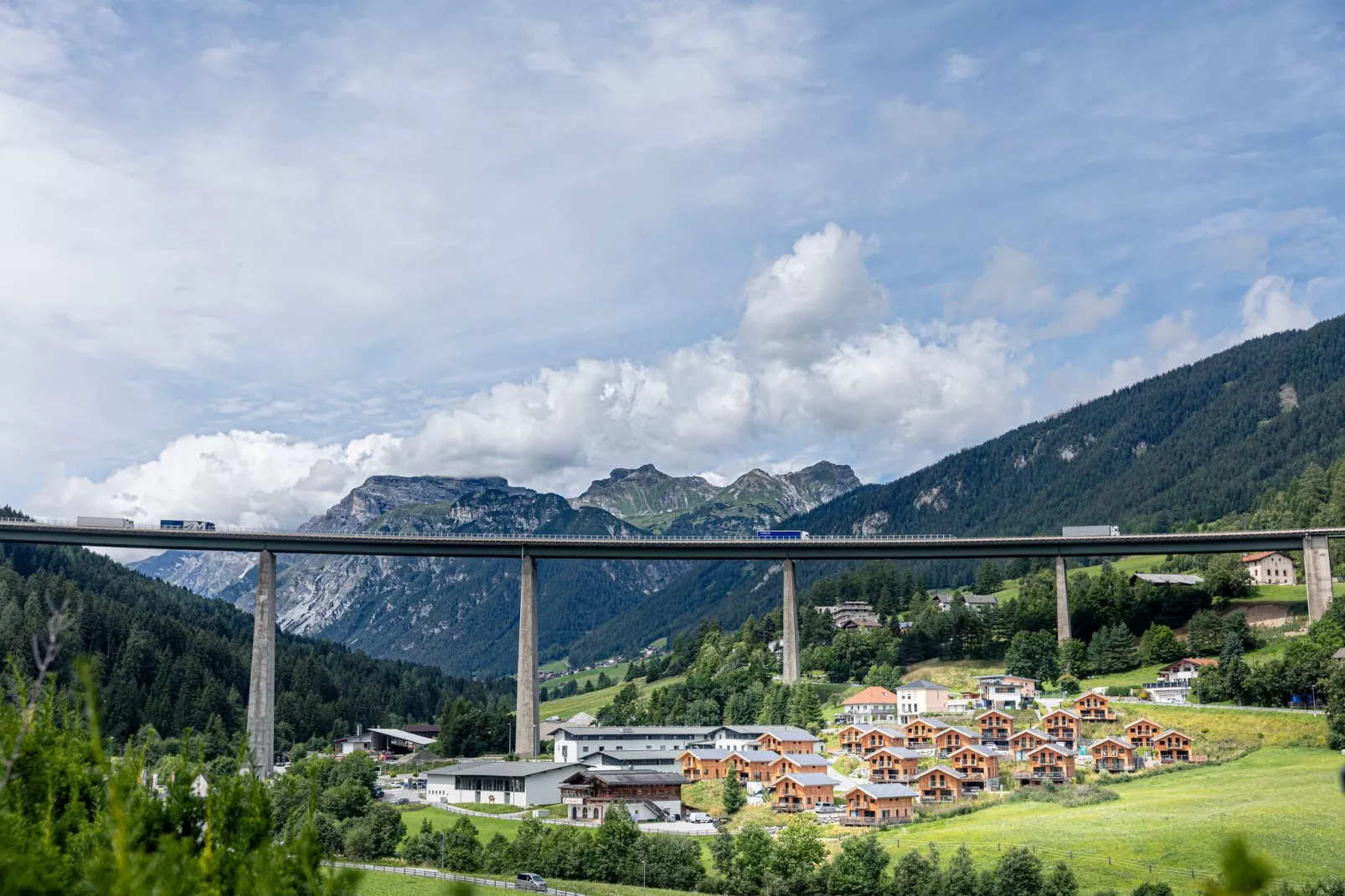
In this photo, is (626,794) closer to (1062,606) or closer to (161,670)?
(1062,606)

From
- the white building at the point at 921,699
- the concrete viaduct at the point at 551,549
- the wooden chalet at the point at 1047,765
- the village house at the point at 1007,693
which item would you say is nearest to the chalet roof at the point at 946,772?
the wooden chalet at the point at 1047,765

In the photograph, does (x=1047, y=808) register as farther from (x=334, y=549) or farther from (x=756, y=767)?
(x=334, y=549)

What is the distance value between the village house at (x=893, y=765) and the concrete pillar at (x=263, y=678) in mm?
71293

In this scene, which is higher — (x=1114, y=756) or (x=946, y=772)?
(x=1114, y=756)

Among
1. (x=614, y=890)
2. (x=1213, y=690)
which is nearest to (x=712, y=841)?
(x=614, y=890)

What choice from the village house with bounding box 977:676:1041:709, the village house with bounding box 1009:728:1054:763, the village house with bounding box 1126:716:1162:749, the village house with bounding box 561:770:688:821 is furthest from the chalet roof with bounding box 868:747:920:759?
the village house with bounding box 977:676:1041:709

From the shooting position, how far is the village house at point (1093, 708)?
105 meters

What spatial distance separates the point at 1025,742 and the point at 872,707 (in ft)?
85.0

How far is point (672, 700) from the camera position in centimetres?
14112

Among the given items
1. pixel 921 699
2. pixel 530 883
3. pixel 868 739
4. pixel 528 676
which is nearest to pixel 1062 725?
pixel 868 739

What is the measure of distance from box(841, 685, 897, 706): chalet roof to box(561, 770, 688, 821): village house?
2960 centimetres

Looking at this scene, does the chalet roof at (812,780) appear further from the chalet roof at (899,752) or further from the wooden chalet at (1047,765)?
the wooden chalet at (1047,765)

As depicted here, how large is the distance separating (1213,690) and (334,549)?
331 ft

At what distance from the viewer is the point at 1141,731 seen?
9669 centimetres
